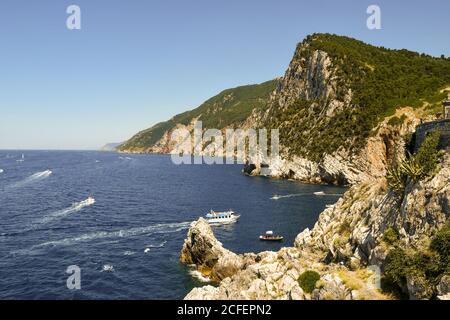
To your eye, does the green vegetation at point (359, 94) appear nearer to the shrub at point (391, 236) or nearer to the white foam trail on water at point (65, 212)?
the white foam trail on water at point (65, 212)

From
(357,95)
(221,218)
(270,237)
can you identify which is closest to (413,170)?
(270,237)

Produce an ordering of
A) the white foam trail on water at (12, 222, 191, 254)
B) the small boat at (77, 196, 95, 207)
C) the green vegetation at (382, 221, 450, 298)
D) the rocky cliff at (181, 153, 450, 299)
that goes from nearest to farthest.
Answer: the green vegetation at (382, 221, 450, 298)
the rocky cliff at (181, 153, 450, 299)
the white foam trail on water at (12, 222, 191, 254)
the small boat at (77, 196, 95, 207)

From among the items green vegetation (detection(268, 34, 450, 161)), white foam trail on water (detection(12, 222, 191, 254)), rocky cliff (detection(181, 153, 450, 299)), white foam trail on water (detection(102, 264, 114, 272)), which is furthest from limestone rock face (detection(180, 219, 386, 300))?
green vegetation (detection(268, 34, 450, 161))

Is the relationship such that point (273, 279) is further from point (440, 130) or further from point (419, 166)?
point (440, 130)

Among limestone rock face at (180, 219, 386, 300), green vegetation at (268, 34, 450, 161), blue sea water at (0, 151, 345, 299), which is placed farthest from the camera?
green vegetation at (268, 34, 450, 161)

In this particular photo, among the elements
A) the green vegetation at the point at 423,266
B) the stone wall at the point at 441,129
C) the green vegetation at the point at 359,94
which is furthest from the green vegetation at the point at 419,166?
the green vegetation at the point at 359,94

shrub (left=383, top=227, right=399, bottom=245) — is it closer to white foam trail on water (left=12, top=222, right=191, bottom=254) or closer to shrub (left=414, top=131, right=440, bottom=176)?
shrub (left=414, top=131, right=440, bottom=176)
